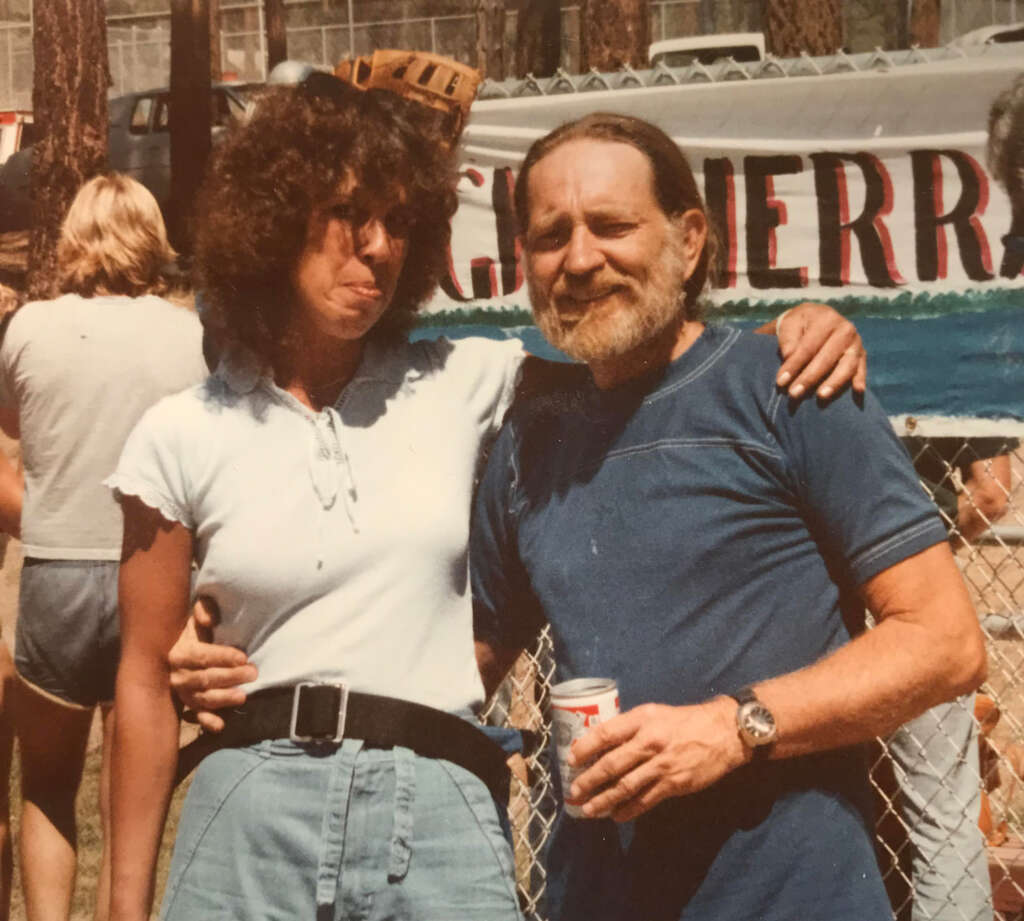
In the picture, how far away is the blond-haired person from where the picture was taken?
363 cm

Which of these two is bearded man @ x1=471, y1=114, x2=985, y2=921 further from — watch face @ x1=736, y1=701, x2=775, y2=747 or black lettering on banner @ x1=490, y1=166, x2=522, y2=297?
black lettering on banner @ x1=490, y1=166, x2=522, y2=297

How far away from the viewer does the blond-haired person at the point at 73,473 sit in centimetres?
363

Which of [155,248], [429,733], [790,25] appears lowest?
[429,733]

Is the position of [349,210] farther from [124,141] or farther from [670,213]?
[124,141]

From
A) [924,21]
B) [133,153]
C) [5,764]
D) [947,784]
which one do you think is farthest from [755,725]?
[924,21]

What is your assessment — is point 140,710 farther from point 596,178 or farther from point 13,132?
point 13,132

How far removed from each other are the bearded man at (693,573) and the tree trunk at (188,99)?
442cm

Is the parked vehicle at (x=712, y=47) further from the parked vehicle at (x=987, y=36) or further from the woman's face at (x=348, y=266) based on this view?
the woman's face at (x=348, y=266)

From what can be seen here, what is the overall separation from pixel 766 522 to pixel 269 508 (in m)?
0.73

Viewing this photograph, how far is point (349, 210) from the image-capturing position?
7.23ft

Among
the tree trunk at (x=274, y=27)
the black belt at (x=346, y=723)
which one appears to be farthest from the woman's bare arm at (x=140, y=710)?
the tree trunk at (x=274, y=27)

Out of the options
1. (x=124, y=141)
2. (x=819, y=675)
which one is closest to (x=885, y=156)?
(x=819, y=675)

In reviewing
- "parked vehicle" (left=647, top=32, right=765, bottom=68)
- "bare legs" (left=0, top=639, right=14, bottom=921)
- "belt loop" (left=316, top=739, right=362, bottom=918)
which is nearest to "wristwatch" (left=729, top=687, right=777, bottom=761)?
"belt loop" (left=316, top=739, right=362, bottom=918)

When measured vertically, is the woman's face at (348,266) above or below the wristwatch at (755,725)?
above
